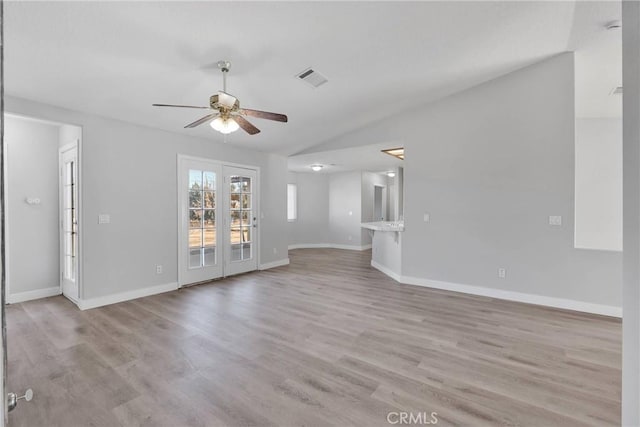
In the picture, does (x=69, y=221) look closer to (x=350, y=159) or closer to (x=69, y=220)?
(x=69, y=220)

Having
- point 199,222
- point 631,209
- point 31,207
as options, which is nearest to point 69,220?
point 31,207

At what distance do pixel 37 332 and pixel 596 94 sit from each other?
7427 mm

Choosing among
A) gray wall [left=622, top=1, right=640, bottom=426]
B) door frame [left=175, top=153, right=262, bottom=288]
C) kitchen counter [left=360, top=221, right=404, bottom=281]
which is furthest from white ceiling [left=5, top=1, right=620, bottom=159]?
kitchen counter [left=360, top=221, right=404, bottom=281]

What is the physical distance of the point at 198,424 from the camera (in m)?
1.74

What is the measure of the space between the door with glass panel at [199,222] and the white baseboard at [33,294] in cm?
170

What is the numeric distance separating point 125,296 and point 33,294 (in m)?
1.38

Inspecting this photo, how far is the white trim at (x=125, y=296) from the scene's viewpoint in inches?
145

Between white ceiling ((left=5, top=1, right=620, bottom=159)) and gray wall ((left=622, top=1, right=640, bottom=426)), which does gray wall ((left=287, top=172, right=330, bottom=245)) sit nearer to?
white ceiling ((left=5, top=1, right=620, bottom=159))

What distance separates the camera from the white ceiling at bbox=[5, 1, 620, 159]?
2.20 metres

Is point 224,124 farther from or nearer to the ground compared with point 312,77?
nearer to the ground

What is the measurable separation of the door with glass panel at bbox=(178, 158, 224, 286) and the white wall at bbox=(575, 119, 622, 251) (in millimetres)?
5815

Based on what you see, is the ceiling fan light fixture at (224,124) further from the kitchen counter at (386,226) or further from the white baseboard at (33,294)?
the white baseboard at (33,294)

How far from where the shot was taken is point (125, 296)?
4.00m

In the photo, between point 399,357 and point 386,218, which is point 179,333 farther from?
point 386,218
